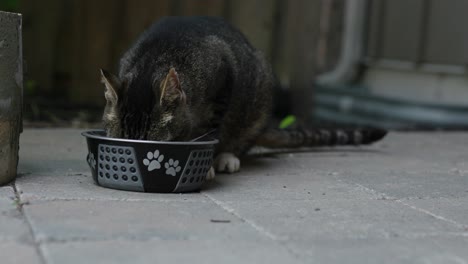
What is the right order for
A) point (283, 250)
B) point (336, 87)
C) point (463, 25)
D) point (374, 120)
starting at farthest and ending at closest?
point (336, 87) → point (374, 120) → point (463, 25) → point (283, 250)

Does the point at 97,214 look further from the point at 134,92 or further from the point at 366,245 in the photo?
the point at 366,245

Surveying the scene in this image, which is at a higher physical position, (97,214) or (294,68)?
(294,68)

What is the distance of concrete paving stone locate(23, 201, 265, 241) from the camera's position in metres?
2.60

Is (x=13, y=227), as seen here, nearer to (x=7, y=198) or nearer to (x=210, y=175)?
(x=7, y=198)

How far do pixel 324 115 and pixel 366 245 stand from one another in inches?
218

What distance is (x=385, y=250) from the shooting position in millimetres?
2613

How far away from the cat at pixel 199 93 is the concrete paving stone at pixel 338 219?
60 centimetres

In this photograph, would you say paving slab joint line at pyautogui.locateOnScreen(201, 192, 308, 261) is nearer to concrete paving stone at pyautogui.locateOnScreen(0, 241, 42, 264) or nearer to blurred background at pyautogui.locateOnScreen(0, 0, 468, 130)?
concrete paving stone at pyautogui.locateOnScreen(0, 241, 42, 264)

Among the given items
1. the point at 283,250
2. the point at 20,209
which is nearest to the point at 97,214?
the point at 20,209

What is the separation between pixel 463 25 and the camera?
7.23m

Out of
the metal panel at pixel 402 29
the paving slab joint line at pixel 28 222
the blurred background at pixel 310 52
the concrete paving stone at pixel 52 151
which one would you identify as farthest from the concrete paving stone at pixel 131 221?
Answer: the metal panel at pixel 402 29

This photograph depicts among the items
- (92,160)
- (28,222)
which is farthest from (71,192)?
(28,222)

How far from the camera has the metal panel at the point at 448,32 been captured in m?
7.24

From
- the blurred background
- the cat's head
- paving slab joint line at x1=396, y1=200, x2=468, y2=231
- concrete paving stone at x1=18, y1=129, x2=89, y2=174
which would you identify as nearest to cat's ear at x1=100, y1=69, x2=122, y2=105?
the cat's head
